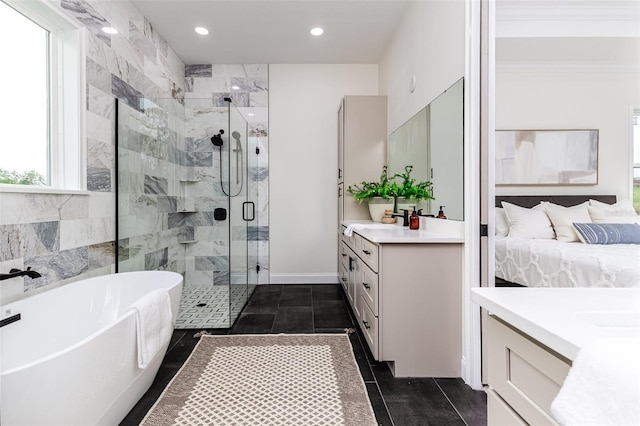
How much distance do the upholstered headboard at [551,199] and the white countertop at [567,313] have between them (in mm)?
847

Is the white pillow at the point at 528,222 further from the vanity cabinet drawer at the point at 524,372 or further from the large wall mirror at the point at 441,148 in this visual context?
the vanity cabinet drawer at the point at 524,372

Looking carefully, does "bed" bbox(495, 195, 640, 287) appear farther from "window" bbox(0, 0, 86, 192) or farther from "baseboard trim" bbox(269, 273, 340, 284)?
"window" bbox(0, 0, 86, 192)

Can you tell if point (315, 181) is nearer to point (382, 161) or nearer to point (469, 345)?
point (382, 161)

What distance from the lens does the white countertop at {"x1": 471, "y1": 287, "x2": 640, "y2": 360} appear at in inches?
20.0

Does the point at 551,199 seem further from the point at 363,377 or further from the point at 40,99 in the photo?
the point at 40,99

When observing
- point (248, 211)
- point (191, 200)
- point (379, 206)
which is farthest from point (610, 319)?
point (248, 211)

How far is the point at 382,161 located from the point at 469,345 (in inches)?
89.7

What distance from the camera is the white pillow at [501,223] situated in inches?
76.4

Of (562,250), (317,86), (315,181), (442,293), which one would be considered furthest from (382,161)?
(562,250)

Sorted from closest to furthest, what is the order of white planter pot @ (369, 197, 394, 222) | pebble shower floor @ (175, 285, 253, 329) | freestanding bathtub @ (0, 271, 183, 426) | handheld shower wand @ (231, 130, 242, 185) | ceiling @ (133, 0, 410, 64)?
freestanding bathtub @ (0, 271, 183, 426) < pebble shower floor @ (175, 285, 253, 329) < ceiling @ (133, 0, 410, 64) < white planter pot @ (369, 197, 394, 222) < handheld shower wand @ (231, 130, 242, 185)

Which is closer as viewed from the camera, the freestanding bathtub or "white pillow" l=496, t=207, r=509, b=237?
the freestanding bathtub

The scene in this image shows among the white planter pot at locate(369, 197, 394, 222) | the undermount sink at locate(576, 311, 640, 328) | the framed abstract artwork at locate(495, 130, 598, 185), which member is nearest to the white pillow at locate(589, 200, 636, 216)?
the framed abstract artwork at locate(495, 130, 598, 185)

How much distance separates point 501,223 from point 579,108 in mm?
745

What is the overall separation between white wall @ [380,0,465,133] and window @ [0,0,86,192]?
8.16 feet
